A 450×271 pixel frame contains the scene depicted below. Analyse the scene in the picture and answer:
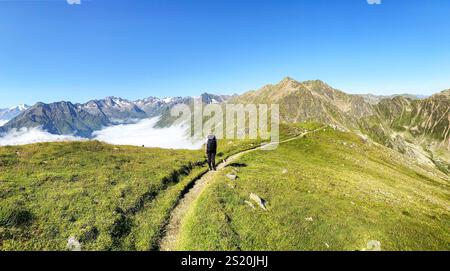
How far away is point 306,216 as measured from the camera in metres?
26.5

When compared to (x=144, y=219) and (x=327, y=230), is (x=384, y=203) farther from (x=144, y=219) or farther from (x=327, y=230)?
(x=144, y=219)

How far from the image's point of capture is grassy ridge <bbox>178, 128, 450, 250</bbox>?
22.1m

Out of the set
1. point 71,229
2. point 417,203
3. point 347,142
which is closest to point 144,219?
point 71,229

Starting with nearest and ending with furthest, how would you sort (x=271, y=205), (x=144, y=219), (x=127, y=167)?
(x=144, y=219), (x=271, y=205), (x=127, y=167)

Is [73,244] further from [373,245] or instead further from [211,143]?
[373,245]

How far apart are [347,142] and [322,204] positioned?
61.6 m

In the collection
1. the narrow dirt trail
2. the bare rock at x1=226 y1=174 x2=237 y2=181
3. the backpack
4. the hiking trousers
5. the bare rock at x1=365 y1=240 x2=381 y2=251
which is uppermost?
the backpack

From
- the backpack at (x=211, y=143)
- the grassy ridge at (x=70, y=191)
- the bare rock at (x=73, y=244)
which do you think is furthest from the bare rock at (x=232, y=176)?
the bare rock at (x=73, y=244)

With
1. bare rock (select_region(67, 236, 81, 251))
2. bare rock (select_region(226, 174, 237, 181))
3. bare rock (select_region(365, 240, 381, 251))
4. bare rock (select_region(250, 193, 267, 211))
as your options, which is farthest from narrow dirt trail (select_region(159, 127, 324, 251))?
bare rock (select_region(365, 240, 381, 251))

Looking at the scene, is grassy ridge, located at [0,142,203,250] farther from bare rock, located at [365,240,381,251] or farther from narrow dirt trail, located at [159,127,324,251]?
bare rock, located at [365,240,381,251]

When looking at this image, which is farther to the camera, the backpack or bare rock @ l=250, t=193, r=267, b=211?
the backpack

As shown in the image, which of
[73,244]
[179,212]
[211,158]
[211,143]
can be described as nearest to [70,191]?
[73,244]

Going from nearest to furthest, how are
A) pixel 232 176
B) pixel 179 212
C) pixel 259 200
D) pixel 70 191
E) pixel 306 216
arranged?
1. pixel 70 191
2. pixel 179 212
3. pixel 306 216
4. pixel 259 200
5. pixel 232 176
